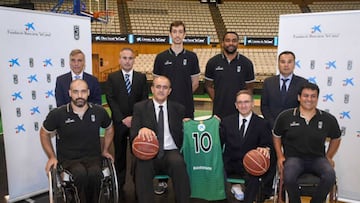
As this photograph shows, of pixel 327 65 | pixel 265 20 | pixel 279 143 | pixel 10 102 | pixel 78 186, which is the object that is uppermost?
pixel 265 20

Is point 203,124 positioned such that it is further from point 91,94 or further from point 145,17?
point 145,17

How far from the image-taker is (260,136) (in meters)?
3.17

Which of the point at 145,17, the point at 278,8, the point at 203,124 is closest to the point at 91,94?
the point at 203,124

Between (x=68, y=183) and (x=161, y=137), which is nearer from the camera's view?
(x=68, y=183)

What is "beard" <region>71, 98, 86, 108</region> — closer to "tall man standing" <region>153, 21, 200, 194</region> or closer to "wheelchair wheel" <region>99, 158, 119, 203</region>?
"wheelchair wheel" <region>99, 158, 119, 203</region>

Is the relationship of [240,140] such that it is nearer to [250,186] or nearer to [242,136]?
[242,136]

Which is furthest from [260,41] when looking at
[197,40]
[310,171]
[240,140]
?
[310,171]

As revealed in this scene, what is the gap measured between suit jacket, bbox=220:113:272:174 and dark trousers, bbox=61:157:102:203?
3.97 feet

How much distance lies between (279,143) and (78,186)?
5.86 ft

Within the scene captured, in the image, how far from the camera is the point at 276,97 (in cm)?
332

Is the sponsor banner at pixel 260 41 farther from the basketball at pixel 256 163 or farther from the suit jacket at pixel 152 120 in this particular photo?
the basketball at pixel 256 163

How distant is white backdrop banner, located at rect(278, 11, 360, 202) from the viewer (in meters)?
3.28

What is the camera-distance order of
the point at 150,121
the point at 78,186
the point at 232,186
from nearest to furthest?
the point at 78,186, the point at 150,121, the point at 232,186

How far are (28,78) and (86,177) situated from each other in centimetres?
131
